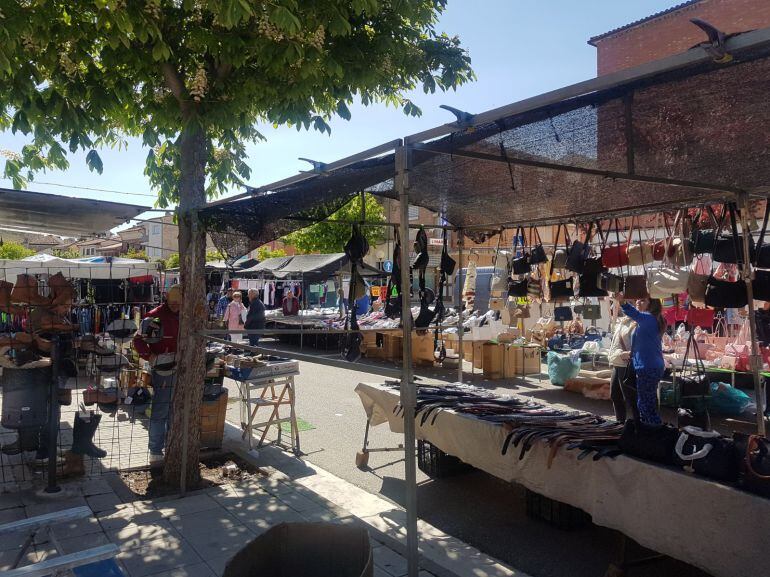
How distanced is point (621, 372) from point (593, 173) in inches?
163

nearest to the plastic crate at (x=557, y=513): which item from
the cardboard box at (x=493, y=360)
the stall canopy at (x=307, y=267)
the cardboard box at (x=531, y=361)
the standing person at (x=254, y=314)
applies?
the cardboard box at (x=493, y=360)

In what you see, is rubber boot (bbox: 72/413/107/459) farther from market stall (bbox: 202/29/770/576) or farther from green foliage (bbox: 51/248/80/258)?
green foliage (bbox: 51/248/80/258)

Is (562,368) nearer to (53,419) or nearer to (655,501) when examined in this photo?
(655,501)

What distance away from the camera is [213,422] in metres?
6.44

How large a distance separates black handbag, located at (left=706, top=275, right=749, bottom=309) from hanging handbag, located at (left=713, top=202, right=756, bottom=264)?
0.20 metres

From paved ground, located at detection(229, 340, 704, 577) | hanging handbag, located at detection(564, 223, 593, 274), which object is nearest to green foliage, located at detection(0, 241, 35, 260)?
paved ground, located at detection(229, 340, 704, 577)

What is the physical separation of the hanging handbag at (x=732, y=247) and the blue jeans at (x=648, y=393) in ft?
6.51

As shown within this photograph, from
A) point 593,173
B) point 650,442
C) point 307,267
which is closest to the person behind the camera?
point 650,442

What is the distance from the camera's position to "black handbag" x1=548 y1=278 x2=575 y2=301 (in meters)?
6.44

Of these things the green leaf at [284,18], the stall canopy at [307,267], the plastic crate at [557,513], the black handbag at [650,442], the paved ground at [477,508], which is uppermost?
the green leaf at [284,18]

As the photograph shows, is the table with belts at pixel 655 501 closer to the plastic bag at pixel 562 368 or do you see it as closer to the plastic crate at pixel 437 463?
the plastic crate at pixel 437 463

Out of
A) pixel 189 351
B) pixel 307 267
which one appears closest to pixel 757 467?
pixel 189 351

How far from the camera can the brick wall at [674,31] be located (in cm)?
1947

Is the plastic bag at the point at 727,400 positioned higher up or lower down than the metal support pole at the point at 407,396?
lower down
